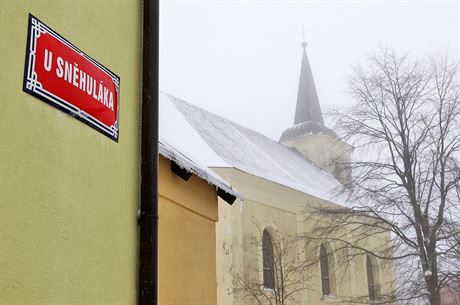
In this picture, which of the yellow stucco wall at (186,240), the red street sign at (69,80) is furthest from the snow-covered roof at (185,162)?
the red street sign at (69,80)

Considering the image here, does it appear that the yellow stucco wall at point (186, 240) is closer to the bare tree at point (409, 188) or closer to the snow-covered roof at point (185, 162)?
the snow-covered roof at point (185, 162)

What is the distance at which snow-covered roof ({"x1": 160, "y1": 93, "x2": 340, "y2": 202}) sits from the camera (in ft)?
68.1

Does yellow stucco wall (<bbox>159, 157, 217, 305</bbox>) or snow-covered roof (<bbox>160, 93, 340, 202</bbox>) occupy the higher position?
snow-covered roof (<bbox>160, 93, 340, 202</bbox>)

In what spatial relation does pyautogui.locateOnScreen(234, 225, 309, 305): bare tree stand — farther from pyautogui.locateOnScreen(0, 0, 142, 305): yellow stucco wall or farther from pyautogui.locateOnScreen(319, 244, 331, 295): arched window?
pyautogui.locateOnScreen(0, 0, 142, 305): yellow stucco wall

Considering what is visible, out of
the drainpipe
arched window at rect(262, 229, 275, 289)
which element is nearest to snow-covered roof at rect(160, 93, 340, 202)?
arched window at rect(262, 229, 275, 289)

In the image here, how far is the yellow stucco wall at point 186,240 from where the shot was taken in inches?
240

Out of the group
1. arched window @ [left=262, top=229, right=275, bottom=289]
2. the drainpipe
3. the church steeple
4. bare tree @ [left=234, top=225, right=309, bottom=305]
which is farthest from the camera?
the church steeple

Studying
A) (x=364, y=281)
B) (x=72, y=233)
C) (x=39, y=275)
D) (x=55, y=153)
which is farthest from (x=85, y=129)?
(x=364, y=281)

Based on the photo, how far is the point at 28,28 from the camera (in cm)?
285

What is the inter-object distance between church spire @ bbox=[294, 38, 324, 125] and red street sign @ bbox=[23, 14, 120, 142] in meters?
36.6

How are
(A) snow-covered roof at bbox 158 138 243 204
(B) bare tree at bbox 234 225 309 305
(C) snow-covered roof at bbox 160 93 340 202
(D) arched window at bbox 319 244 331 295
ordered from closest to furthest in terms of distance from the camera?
(A) snow-covered roof at bbox 158 138 243 204, (B) bare tree at bbox 234 225 309 305, (C) snow-covered roof at bbox 160 93 340 202, (D) arched window at bbox 319 244 331 295

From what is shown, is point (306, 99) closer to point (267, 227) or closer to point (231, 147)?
point (231, 147)

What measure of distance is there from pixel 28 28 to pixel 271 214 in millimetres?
19056

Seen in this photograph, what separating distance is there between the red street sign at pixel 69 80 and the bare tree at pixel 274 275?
14.9 meters
